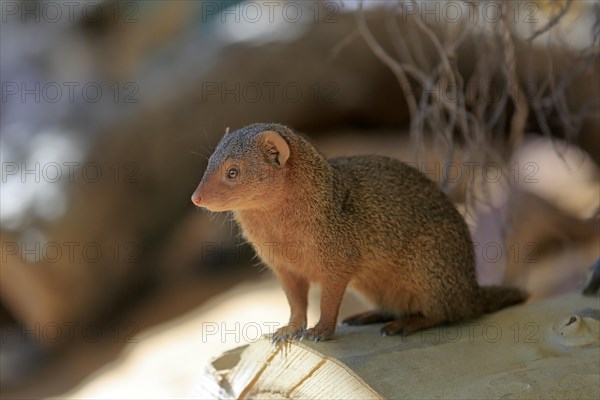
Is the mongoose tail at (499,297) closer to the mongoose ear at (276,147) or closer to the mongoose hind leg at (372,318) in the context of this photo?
the mongoose hind leg at (372,318)

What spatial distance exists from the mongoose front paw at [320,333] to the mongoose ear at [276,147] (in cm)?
70

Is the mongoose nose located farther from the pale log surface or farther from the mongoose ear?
the pale log surface

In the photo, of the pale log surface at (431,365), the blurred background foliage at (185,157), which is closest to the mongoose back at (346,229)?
the pale log surface at (431,365)

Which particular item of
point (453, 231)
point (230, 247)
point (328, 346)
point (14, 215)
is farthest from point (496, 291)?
point (230, 247)

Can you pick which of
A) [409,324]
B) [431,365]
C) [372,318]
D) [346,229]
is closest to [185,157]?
[372,318]

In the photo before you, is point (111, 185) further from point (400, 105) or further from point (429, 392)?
point (429, 392)

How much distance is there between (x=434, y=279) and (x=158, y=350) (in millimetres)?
3369

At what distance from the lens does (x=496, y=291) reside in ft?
12.1

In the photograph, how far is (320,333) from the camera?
9.92 feet

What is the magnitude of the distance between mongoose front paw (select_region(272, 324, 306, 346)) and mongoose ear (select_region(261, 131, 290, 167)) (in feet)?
2.27

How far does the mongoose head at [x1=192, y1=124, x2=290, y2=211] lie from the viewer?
9.65 feet

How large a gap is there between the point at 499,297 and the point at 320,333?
1.12m

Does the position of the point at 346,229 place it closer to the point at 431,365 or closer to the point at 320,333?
the point at 320,333

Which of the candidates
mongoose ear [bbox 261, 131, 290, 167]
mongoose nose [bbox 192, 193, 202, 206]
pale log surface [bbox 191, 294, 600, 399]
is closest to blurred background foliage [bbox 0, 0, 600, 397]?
pale log surface [bbox 191, 294, 600, 399]
